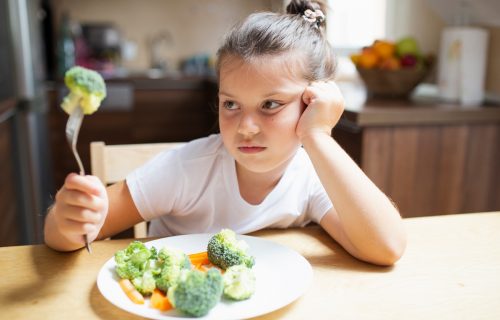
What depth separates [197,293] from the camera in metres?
0.59

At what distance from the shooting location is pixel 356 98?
2211mm

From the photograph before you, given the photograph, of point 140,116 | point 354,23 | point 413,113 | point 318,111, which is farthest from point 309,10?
point 140,116

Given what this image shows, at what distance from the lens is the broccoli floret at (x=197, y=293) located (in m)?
0.59

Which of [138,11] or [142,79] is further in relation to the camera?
[138,11]

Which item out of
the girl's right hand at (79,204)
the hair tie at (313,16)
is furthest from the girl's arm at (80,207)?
the hair tie at (313,16)

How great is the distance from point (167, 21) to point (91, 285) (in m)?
3.92

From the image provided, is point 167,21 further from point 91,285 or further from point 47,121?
point 91,285

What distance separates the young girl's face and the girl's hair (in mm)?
→ 25

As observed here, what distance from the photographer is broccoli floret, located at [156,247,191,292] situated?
67 centimetres

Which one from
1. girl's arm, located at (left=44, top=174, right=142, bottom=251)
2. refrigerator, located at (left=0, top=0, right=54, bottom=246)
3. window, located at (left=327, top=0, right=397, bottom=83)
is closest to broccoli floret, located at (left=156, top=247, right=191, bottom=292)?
girl's arm, located at (left=44, top=174, right=142, bottom=251)

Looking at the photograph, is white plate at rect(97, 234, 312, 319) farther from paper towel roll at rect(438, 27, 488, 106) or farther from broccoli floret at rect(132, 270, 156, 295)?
paper towel roll at rect(438, 27, 488, 106)

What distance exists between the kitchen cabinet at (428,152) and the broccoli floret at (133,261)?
3.96ft

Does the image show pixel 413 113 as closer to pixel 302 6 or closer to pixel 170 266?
pixel 302 6

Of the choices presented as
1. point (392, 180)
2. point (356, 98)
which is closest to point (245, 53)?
point (392, 180)
